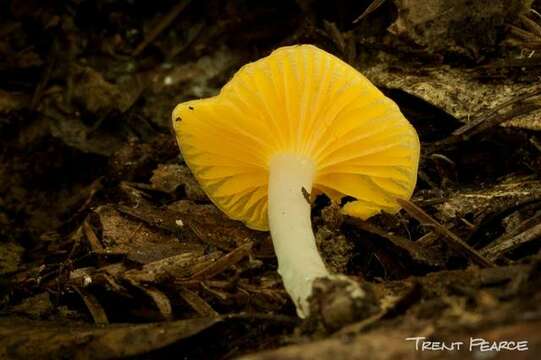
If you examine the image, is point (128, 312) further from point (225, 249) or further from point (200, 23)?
point (200, 23)

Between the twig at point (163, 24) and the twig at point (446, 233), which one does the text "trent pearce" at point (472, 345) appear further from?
the twig at point (163, 24)

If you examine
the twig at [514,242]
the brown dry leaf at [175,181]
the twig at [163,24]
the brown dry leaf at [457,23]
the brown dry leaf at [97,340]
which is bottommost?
the brown dry leaf at [97,340]

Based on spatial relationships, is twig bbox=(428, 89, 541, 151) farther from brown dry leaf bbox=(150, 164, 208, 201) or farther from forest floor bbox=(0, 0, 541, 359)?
brown dry leaf bbox=(150, 164, 208, 201)

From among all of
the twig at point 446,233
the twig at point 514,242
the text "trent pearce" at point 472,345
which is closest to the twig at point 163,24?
the twig at point 446,233

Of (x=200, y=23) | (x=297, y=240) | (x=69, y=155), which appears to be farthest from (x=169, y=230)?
(x=200, y=23)

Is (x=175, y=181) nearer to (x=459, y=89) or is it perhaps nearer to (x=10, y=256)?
(x=10, y=256)
